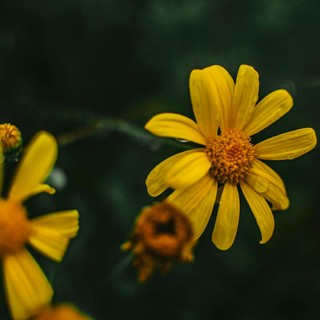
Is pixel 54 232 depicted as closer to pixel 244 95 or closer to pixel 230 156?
pixel 230 156

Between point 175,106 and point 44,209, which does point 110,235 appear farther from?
point 175,106

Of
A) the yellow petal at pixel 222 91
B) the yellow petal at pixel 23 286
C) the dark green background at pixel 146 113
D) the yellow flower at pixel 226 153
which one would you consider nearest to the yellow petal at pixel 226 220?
the yellow flower at pixel 226 153

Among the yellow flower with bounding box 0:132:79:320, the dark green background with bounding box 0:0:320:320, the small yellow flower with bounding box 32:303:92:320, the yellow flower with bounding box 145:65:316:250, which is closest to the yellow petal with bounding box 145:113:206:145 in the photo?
the yellow flower with bounding box 145:65:316:250

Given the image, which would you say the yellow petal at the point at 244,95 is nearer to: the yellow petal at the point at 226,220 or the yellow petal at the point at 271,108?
the yellow petal at the point at 271,108

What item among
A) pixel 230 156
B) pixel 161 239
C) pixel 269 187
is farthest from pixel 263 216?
pixel 161 239

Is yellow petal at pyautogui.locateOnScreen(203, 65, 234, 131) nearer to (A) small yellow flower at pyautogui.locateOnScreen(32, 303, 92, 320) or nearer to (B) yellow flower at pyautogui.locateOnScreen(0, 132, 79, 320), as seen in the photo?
(B) yellow flower at pyautogui.locateOnScreen(0, 132, 79, 320)

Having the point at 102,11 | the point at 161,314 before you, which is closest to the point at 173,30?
the point at 102,11
